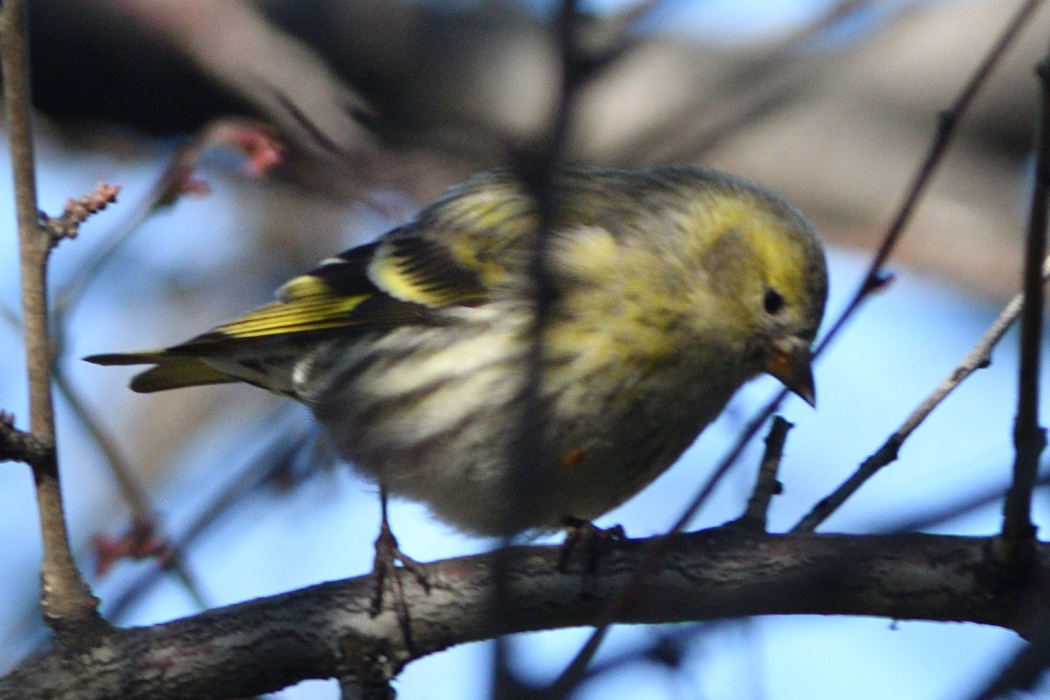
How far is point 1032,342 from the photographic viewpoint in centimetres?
161

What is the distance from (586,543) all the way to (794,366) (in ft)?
2.75

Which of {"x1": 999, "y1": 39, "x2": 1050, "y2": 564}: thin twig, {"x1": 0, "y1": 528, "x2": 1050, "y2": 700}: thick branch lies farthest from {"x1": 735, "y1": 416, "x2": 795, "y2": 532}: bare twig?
{"x1": 999, "y1": 39, "x2": 1050, "y2": 564}: thin twig

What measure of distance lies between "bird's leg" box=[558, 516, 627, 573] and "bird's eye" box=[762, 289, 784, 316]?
0.77 meters

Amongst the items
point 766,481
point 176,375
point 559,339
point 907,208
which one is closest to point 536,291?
point 907,208

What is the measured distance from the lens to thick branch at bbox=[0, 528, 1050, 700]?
2.36 m

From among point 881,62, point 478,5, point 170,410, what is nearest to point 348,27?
point 478,5

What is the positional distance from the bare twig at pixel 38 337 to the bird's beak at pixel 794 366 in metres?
1.57

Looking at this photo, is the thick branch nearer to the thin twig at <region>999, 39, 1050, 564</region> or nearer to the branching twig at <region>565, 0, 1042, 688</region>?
the thin twig at <region>999, 39, 1050, 564</region>

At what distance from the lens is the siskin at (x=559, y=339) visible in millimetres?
3111

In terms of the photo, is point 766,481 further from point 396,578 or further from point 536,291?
point 536,291

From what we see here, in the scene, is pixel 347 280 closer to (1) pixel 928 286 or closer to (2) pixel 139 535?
(2) pixel 139 535

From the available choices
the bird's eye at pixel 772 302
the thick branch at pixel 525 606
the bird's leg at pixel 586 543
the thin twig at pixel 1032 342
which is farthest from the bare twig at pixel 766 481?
the bird's eye at pixel 772 302

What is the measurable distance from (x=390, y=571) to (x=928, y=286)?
4061 mm

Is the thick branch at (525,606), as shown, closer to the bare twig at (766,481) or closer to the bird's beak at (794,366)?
the bare twig at (766,481)
